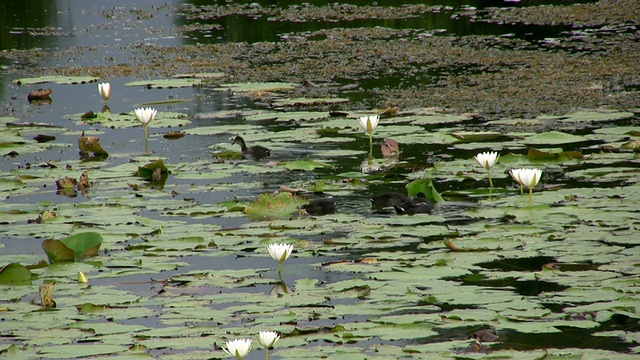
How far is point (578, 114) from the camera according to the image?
8.70 m

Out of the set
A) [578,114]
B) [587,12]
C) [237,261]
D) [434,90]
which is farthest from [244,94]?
[587,12]

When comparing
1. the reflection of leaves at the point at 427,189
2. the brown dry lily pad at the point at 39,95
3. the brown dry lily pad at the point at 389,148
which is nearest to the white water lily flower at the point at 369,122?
the brown dry lily pad at the point at 389,148

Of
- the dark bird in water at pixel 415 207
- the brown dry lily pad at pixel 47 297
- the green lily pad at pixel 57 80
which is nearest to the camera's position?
the brown dry lily pad at pixel 47 297

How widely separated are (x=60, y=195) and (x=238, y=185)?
126 centimetres

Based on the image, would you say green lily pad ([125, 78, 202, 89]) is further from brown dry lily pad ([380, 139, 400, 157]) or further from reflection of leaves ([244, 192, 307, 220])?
reflection of leaves ([244, 192, 307, 220])

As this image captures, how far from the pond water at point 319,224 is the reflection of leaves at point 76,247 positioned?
0.09 meters

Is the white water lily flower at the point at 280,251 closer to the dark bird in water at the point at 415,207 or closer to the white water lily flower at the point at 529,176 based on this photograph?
the dark bird in water at the point at 415,207

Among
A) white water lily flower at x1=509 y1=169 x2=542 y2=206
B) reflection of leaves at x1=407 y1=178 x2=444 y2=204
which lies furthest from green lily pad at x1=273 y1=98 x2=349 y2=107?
white water lily flower at x1=509 y1=169 x2=542 y2=206

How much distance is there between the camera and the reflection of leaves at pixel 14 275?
15.6 feet

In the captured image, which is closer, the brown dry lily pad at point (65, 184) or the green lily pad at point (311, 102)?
the brown dry lily pad at point (65, 184)

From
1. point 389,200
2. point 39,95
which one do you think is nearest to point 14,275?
point 389,200

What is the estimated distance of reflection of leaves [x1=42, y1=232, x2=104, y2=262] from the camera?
16.6 ft

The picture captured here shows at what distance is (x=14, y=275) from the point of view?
477 cm

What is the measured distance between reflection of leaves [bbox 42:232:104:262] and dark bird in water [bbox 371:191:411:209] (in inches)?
70.1
